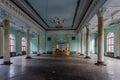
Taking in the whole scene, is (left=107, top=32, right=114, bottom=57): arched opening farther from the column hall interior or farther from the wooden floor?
the wooden floor

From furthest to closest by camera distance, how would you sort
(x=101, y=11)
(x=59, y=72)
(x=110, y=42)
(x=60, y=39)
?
(x=60, y=39) < (x=110, y=42) < (x=101, y=11) < (x=59, y=72)

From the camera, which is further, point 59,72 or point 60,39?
point 60,39

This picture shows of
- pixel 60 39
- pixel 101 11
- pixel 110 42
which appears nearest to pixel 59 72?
pixel 101 11

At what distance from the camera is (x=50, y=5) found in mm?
12555

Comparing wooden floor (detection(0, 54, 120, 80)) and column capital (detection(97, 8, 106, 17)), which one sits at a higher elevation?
column capital (detection(97, 8, 106, 17))

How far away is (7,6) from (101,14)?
6877 millimetres

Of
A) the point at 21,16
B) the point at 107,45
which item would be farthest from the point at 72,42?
the point at 21,16

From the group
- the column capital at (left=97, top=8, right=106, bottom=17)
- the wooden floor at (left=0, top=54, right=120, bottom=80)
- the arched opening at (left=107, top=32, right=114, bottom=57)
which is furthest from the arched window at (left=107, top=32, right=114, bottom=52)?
the wooden floor at (left=0, top=54, right=120, bottom=80)

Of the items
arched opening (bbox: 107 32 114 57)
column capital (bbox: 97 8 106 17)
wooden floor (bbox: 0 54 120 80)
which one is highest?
column capital (bbox: 97 8 106 17)

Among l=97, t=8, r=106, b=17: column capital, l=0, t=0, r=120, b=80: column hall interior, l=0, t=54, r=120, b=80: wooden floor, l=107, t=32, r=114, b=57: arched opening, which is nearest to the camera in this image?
l=0, t=54, r=120, b=80: wooden floor

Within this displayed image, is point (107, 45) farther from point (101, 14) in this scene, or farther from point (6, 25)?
point (6, 25)

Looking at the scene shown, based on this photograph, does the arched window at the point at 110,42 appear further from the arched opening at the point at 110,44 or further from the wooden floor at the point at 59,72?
the wooden floor at the point at 59,72

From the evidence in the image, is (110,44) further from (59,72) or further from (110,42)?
(59,72)

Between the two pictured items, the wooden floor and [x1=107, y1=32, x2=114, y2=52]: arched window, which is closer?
the wooden floor
